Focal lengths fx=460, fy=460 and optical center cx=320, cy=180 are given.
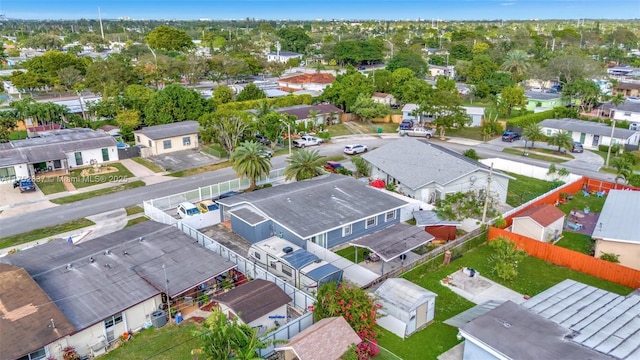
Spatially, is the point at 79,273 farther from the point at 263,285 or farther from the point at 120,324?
the point at 263,285

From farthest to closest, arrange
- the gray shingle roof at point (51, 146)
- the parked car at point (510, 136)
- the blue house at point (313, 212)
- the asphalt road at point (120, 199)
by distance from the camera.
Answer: the parked car at point (510, 136) < the gray shingle roof at point (51, 146) < the asphalt road at point (120, 199) < the blue house at point (313, 212)

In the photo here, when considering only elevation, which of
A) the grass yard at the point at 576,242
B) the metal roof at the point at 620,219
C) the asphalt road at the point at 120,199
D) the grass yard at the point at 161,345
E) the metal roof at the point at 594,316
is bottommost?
the grass yard at the point at 161,345

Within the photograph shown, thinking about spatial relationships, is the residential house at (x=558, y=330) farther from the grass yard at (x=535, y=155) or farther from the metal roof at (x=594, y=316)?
the grass yard at (x=535, y=155)

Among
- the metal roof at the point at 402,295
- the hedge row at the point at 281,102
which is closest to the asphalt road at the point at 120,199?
the hedge row at the point at 281,102

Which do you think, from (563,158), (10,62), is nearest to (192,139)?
(563,158)

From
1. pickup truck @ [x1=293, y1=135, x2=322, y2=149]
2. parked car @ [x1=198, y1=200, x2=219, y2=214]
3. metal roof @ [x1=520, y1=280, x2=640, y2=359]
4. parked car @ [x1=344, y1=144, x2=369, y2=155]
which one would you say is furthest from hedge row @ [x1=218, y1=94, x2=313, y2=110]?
metal roof @ [x1=520, y1=280, x2=640, y2=359]

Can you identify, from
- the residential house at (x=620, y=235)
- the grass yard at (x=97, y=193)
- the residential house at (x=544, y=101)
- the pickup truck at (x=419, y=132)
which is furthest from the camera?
the residential house at (x=544, y=101)

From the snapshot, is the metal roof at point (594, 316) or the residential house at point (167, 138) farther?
the residential house at point (167, 138)

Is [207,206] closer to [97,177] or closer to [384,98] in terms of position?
[97,177]
